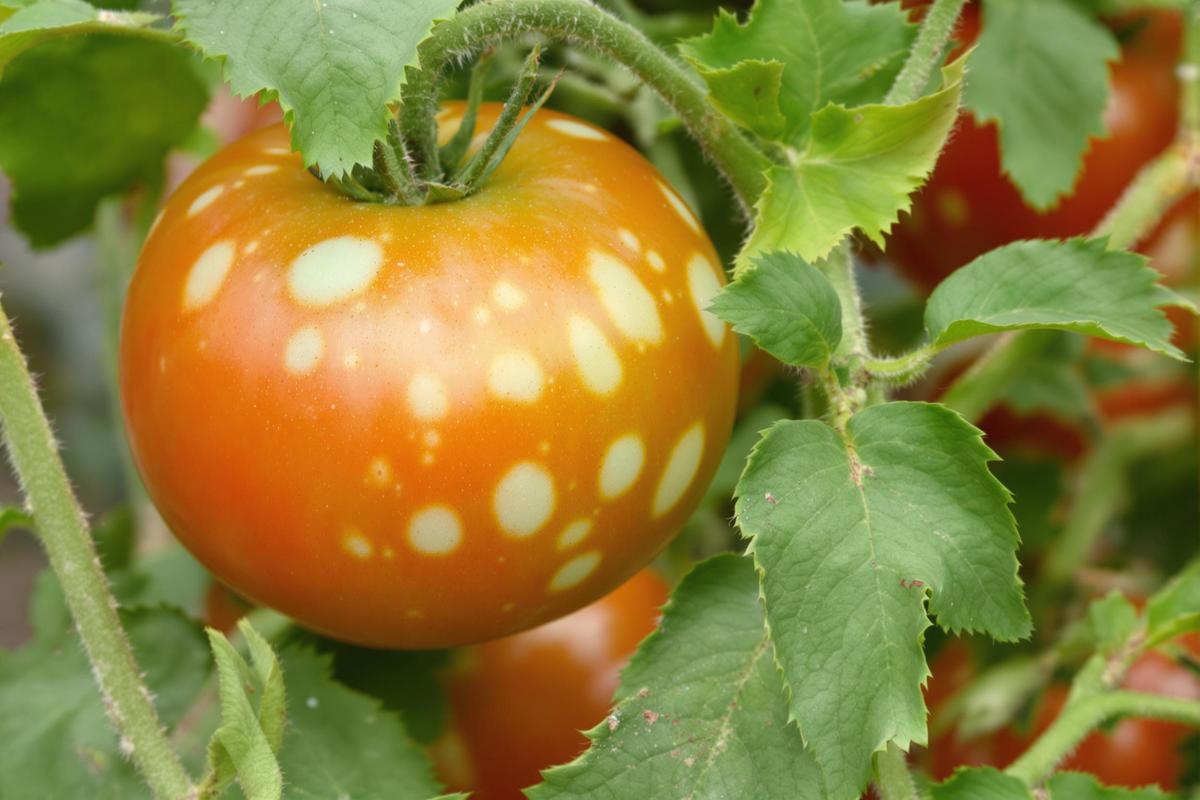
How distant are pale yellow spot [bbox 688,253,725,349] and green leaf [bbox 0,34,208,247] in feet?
1.06

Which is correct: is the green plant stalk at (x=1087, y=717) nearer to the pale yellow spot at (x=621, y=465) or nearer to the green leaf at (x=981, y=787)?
the green leaf at (x=981, y=787)

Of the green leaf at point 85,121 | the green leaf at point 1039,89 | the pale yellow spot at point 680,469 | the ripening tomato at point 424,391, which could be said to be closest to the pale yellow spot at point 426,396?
the ripening tomato at point 424,391

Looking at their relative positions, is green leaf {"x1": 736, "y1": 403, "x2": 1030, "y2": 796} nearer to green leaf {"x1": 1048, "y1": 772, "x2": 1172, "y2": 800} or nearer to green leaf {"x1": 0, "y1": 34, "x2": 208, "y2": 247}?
green leaf {"x1": 1048, "y1": 772, "x2": 1172, "y2": 800}

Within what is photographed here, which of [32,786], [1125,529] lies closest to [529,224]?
[32,786]

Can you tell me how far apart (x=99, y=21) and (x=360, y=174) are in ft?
0.38

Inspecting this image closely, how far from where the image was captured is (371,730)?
0.64 meters

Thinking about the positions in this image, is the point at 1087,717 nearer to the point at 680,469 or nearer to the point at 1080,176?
the point at 680,469

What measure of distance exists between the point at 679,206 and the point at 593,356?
110mm

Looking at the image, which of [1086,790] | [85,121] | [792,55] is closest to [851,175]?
[792,55]

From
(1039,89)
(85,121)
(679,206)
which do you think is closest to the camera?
(679,206)

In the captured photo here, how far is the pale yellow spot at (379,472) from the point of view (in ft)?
1.57

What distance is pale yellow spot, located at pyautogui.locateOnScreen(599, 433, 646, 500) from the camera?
50 cm

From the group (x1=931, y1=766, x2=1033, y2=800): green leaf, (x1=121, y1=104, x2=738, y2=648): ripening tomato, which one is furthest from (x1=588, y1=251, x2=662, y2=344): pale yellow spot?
(x1=931, y1=766, x2=1033, y2=800): green leaf

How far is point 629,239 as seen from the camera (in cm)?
52
